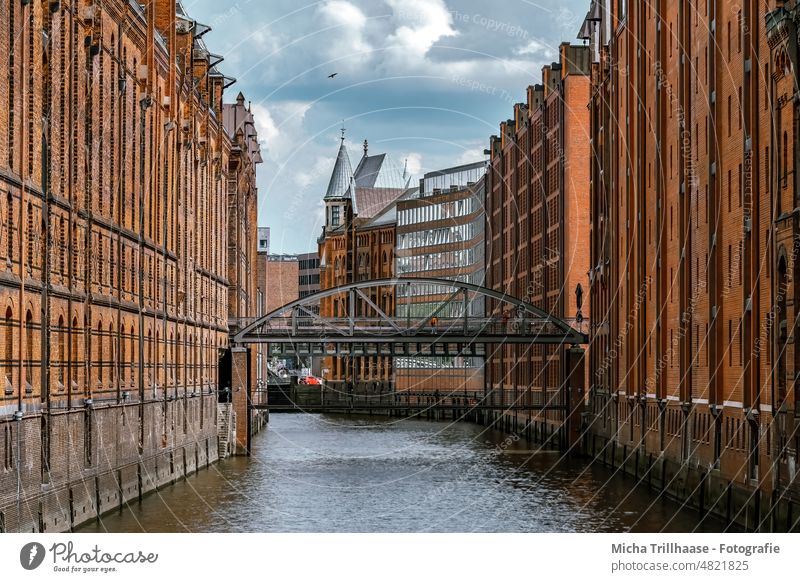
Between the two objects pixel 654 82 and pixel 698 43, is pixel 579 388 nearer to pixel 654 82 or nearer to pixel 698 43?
pixel 654 82

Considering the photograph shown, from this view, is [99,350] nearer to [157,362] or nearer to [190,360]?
Answer: [157,362]

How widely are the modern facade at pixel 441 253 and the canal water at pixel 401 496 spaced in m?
53.4

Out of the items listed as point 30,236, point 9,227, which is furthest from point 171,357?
point 9,227

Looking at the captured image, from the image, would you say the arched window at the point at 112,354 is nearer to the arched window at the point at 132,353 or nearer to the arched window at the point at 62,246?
the arched window at the point at 132,353

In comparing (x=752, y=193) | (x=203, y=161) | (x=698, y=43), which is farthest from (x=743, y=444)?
(x=203, y=161)

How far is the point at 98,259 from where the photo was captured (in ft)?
156

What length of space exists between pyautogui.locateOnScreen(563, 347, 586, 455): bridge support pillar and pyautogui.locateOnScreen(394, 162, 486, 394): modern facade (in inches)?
2089

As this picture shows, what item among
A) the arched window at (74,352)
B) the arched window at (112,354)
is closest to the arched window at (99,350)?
the arched window at (112,354)

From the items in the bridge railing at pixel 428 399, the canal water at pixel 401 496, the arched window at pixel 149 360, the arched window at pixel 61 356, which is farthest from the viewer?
the bridge railing at pixel 428 399

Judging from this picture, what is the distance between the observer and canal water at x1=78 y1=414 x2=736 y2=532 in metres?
47.3

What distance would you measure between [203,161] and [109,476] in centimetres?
2967

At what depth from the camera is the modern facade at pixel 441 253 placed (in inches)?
5615

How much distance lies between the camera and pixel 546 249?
100 metres

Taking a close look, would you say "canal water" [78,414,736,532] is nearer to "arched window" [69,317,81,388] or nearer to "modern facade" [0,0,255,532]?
"modern facade" [0,0,255,532]
